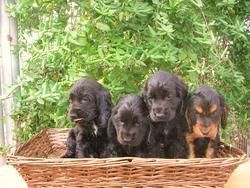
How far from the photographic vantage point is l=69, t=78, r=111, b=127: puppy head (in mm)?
2158

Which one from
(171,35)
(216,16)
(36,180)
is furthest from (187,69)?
(36,180)

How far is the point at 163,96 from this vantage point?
2068 millimetres

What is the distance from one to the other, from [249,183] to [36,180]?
915mm

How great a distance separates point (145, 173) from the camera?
1873 millimetres

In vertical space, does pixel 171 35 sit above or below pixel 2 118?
above

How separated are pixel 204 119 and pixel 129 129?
11.0 inches

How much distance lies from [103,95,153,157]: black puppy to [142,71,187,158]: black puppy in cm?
4

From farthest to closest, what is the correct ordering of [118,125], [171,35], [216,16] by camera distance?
[216,16], [171,35], [118,125]

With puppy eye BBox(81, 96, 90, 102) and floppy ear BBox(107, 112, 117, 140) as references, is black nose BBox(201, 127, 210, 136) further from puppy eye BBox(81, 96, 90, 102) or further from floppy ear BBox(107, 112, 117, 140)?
puppy eye BBox(81, 96, 90, 102)

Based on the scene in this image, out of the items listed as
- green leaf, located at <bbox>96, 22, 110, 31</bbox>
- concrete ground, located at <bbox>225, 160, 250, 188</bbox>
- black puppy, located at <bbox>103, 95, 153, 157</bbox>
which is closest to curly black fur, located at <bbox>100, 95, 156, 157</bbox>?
black puppy, located at <bbox>103, 95, 153, 157</bbox>

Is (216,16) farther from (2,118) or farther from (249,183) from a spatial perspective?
(2,118)

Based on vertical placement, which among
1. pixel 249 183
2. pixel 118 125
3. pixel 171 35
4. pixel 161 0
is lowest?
pixel 249 183

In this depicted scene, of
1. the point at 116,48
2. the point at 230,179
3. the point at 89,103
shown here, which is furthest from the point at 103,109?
the point at 230,179

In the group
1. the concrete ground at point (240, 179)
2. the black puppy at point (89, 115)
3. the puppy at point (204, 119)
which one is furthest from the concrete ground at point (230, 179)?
the black puppy at point (89, 115)
